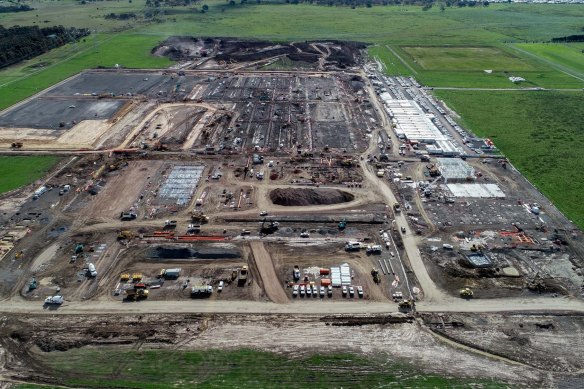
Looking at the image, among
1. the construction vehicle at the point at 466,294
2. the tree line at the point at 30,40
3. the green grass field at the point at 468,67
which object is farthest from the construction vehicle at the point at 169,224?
the tree line at the point at 30,40

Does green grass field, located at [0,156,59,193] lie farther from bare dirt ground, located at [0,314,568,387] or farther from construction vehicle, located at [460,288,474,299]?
construction vehicle, located at [460,288,474,299]

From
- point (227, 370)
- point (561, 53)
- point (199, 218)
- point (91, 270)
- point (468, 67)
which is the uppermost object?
point (561, 53)

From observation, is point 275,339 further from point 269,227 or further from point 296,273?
point 269,227

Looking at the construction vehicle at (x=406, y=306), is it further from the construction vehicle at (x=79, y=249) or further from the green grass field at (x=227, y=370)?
the construction vehicle at (x=79, y=249)

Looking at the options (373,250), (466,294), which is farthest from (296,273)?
(466,294)

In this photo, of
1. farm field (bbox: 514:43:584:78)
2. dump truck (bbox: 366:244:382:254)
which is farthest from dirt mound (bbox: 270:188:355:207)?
farm field (bbox: 514:43:584:78)

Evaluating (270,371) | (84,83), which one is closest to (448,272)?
(270,371)

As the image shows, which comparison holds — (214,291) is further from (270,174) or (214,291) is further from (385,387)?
(270,174)
